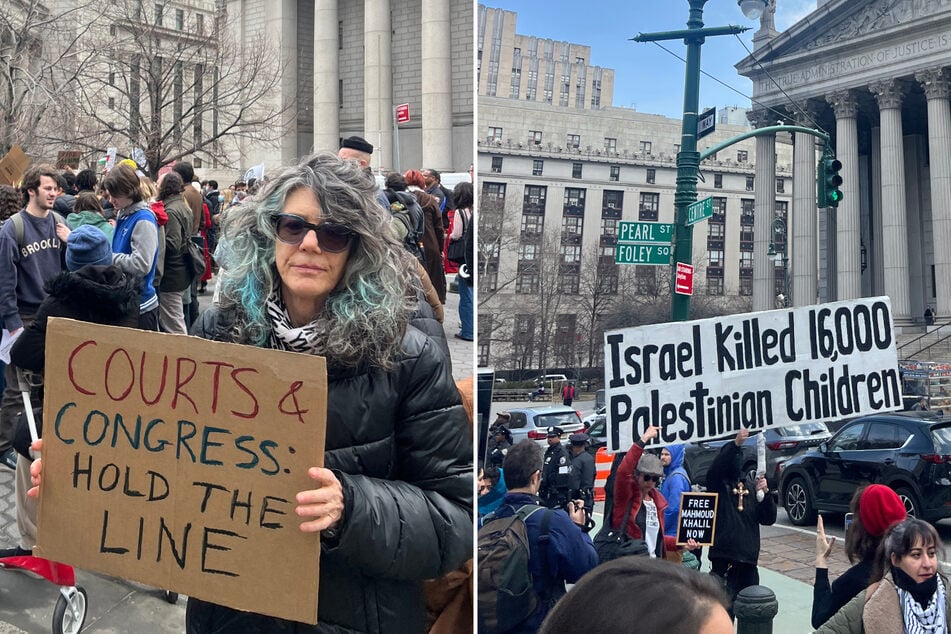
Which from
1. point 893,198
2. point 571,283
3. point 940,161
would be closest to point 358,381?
point 571,283

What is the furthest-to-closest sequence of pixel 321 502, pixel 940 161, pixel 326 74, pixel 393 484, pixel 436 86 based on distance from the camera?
pixel 326 74 < pixel 436 86 < pixel 940 161 < pixel 393 484 < pixel 321 502

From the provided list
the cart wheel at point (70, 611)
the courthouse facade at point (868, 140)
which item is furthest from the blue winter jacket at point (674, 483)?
the cart wheel at point (70, 611)

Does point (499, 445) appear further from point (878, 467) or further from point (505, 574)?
point (878, 467)

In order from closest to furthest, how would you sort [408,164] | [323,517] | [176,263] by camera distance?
[323,517]
[176,263]
[408,164]

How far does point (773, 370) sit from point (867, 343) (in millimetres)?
284

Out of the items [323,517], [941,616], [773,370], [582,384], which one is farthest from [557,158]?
[941,616]

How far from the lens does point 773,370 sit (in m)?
2.71

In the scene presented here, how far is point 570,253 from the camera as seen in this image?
106 inches

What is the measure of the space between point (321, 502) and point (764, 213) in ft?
6.31

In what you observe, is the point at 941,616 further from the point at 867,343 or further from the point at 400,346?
the point at 400,346

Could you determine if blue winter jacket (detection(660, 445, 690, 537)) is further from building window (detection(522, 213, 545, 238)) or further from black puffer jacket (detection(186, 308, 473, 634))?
black puffer jacket (detection(186, 308, 473, 634))

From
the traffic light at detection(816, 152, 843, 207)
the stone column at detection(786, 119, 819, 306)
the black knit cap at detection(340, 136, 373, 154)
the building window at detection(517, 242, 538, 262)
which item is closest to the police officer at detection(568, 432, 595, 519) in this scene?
the building window at detection(517, 242, 538, 262)

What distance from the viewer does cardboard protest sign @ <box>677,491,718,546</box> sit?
284cm

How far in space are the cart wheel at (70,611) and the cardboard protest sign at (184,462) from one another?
244cm
